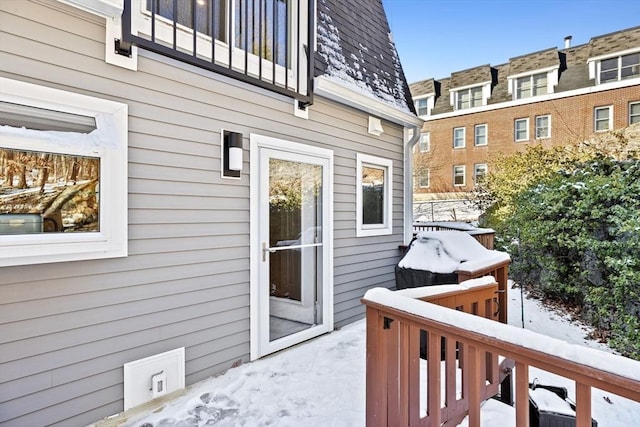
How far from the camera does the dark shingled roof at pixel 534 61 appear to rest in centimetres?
1559

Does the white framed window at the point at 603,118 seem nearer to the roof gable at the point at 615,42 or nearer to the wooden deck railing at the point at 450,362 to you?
the roof gable at the point at 615,42

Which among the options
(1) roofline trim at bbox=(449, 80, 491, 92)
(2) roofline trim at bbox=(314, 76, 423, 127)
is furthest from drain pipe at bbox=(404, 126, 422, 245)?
(1) roofline trim at bbox=(449, 80, 491, 92)

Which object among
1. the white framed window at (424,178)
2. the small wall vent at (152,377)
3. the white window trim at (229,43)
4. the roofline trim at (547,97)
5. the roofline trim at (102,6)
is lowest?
the small wall vent at (152,377)

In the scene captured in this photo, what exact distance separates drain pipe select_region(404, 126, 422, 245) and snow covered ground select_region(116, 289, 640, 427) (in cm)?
228

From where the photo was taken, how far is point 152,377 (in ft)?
8.20

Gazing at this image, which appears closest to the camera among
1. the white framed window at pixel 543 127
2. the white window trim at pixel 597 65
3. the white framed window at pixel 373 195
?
the white framed window at pixel 373 195

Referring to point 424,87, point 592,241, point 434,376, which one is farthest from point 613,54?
point 434,376

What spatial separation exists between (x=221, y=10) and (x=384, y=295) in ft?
8.63

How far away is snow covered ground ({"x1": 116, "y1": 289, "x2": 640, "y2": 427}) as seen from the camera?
2.34 meters

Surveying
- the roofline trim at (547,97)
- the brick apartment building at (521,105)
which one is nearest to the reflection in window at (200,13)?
the roofline trim at (547,97)

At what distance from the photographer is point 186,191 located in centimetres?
270

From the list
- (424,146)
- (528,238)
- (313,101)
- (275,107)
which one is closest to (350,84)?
(313,101)

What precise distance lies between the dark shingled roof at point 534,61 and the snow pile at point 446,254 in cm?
1590

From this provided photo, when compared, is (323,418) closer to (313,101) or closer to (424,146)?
(313,101)
